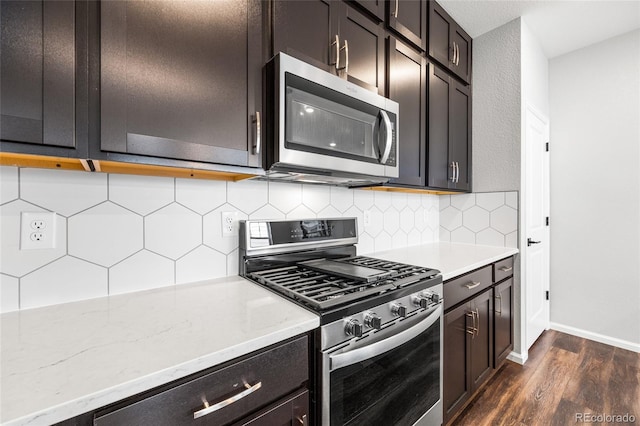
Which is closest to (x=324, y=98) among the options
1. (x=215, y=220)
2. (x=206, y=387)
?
(x=215, y=220)

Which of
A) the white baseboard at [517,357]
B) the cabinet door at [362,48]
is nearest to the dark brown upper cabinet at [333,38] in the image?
the cabinet door at [362,48]

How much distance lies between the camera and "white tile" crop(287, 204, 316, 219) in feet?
5.04

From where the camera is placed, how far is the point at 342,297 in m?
0.95

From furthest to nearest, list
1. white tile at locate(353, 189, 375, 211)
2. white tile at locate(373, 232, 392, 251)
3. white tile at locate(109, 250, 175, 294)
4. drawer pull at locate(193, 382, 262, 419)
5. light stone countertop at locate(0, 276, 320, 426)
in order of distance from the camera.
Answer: white tile at locate(373, 232, 392, 251) < white tile at locate(353, 189, 375, 211) < white tile at locate(109, 250, 175, 294) < drawer pull at locate(193, 382, 262, 419) < light stone countertop at locate(0, 276, 320, 426)

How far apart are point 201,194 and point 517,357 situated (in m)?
2.49

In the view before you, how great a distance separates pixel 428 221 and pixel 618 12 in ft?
6.61

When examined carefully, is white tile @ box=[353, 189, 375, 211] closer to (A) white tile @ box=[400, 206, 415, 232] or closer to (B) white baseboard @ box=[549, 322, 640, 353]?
(A) white tile @ box=[400, 206, 415, 232]

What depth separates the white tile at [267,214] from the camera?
1400 mm

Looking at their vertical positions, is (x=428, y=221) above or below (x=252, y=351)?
above

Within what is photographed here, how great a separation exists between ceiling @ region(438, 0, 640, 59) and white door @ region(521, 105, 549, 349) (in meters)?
0.64

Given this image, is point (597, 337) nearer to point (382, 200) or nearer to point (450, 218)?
point (450, 218)

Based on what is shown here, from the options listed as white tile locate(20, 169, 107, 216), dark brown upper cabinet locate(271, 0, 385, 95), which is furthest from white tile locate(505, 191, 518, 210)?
white tile locate(20, 169, 107, 216)

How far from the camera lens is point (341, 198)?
177cm

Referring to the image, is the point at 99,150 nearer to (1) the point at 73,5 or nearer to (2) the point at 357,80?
(1) the point at 73,5
